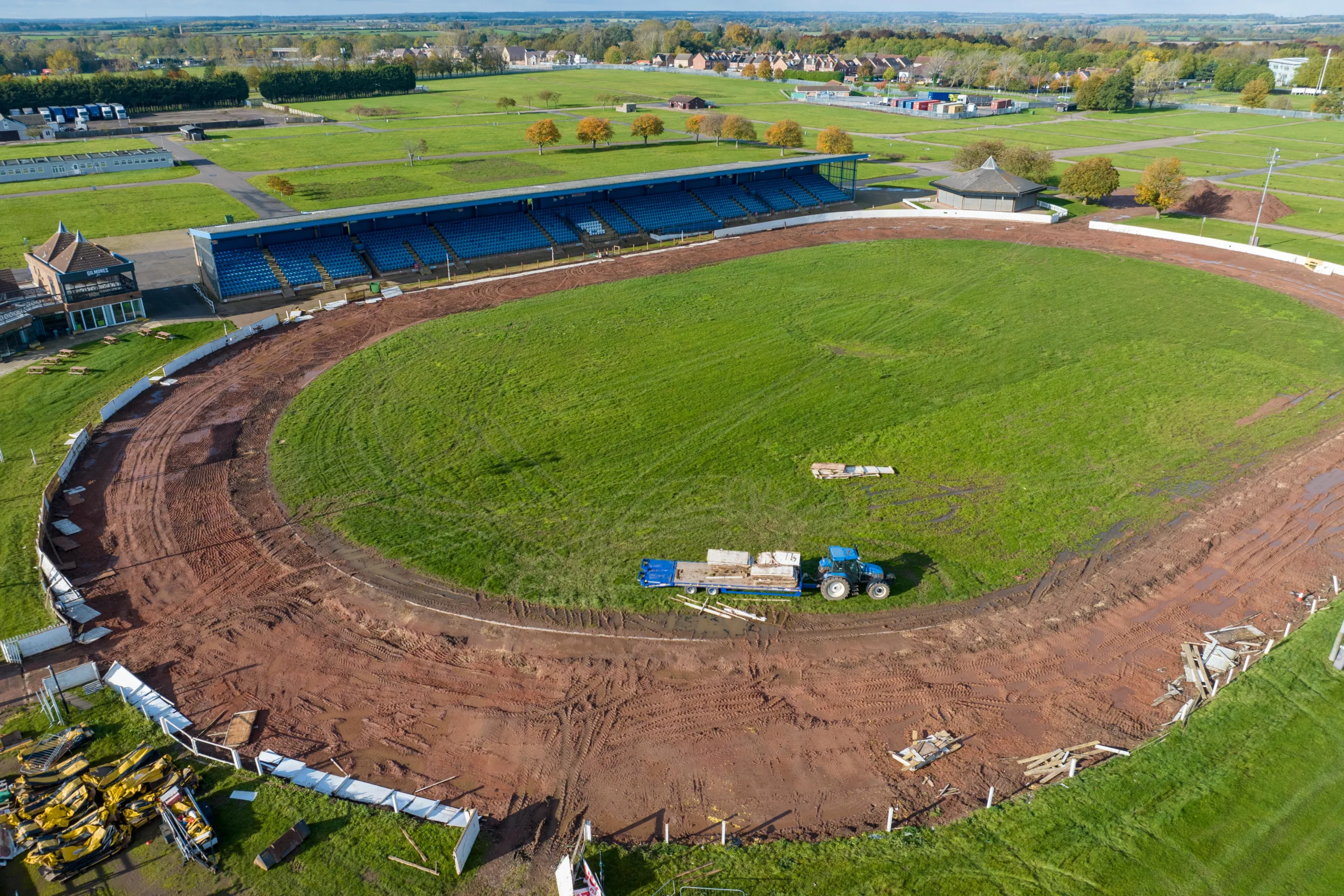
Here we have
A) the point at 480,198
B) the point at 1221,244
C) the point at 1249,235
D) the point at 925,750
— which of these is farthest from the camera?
the point at 1249,235

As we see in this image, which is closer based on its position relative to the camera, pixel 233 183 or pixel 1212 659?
pixel 1212 659

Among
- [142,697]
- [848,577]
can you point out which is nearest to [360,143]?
[142,697]

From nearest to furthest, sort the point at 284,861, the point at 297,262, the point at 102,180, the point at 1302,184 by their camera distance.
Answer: the point at 284,861 → the point at 297,262 → the point at 1302,184 → the point at 102,180

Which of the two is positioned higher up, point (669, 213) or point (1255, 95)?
point (1255, 95)

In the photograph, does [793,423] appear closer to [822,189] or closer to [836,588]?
[836,588]

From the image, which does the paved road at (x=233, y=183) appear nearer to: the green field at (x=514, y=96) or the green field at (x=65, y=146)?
the green field at (x=65, y=146)

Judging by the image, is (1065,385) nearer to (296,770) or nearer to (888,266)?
(888,266)
